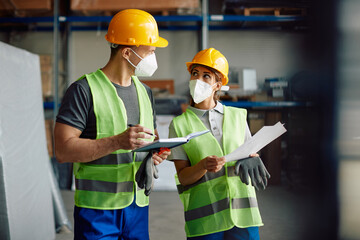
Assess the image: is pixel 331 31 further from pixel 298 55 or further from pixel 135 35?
pixel 135 35

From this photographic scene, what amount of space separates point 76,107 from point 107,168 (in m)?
0.30

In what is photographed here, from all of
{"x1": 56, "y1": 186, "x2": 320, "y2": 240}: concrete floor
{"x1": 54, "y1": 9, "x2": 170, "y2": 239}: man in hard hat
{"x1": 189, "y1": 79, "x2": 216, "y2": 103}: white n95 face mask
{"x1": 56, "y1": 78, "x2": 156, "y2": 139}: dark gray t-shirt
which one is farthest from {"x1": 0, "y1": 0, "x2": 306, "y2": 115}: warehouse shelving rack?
{"x1": 56, "y1": 78, "x2": 156, "y2": 139}: dark gray t-shirt

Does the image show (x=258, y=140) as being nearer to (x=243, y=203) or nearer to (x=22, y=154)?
(x=243, y=203)

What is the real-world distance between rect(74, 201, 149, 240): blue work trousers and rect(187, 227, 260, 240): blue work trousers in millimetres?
356

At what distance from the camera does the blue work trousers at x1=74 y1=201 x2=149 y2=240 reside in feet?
5.13

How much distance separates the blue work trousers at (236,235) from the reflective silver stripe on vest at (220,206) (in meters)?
0.10

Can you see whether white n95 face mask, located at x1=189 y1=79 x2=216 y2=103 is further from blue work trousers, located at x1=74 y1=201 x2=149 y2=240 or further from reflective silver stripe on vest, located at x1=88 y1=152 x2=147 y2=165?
blue work trousers, located at x1=74 y1=201 x2=149 y2=240

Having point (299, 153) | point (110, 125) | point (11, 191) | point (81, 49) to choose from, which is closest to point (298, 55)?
point (299, 153)

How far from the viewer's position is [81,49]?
727 centimetres

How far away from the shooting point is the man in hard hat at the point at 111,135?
4.93 ft

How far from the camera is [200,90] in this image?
190 cm

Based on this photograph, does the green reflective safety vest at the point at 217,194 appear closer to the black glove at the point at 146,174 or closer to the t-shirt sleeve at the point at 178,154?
the t-shirt sleeve at the point at 178,154

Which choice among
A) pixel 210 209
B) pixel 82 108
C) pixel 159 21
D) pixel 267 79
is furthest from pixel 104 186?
pixel 159 21

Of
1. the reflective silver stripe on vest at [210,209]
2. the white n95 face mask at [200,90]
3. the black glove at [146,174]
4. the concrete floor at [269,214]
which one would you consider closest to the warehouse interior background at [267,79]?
the concrete floor at [269,214]
